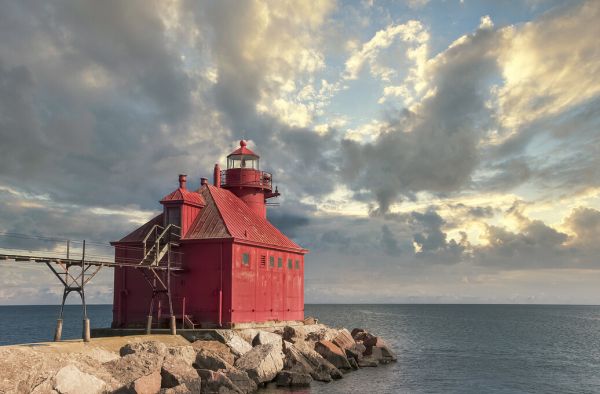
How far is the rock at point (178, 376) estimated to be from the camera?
2200cm

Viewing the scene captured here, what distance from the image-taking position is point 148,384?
2081 centimetres

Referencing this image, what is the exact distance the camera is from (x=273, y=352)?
2864 centimetres

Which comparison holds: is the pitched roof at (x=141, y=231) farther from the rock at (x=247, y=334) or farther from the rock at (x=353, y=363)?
the rock at (x=353, y=363)

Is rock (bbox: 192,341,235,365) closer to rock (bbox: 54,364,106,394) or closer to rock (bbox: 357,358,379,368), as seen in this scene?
rock (bbox: 54,364,106,394)

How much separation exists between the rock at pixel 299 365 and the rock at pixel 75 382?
1150 cm

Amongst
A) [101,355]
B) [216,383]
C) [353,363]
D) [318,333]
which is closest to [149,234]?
[101,355]

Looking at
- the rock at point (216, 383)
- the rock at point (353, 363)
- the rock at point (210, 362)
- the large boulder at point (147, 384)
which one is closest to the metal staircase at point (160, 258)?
the rock at point (210, 362)

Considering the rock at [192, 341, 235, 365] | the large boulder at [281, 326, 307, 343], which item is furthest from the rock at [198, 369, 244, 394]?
the large boulder at [281, 326, 307, 343]

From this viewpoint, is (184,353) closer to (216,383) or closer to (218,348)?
(216,383)

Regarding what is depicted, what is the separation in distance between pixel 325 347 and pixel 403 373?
5.24 m

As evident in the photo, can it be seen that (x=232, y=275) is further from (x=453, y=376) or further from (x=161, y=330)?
(x=453, y=376)

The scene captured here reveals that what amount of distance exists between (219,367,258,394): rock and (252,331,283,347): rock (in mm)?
4886

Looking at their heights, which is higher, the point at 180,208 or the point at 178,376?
the point at 180,208

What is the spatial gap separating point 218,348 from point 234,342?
129 cm
